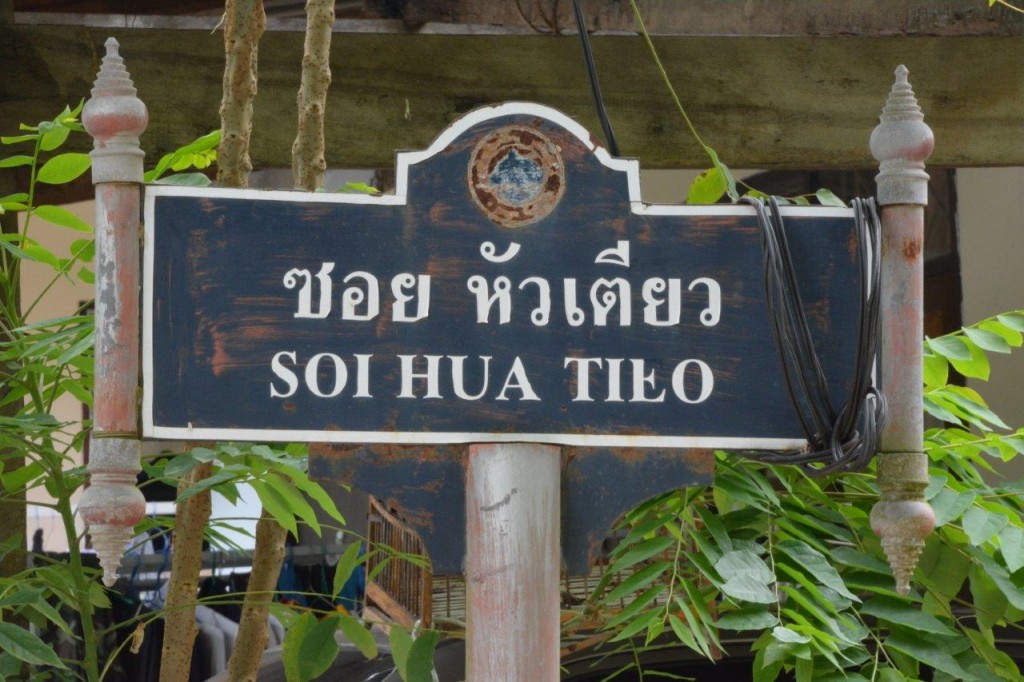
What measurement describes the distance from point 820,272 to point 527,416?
0.45 m

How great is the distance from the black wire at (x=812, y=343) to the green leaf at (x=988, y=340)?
78cm

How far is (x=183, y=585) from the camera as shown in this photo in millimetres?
2547

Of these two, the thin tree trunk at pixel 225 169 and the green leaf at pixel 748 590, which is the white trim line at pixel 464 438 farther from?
the thin tree trunk at pixel 225 169

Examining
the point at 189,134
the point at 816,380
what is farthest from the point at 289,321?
the point at 189,134

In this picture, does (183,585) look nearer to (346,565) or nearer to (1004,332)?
(346,565)

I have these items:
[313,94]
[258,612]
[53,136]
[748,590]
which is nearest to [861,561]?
[748,590]

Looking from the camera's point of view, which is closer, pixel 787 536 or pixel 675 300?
pixel 675 300

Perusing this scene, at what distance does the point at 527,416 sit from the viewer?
5.67ft

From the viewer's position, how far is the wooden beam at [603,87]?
3.38 m

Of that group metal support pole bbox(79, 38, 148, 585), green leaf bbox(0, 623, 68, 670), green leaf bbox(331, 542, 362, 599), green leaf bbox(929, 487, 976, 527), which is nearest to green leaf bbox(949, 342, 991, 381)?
green leaf bbox(929, 487, 976, 527)

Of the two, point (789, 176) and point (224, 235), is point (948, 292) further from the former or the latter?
point (224, 235)

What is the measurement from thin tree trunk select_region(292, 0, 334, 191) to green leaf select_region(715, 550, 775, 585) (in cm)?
103

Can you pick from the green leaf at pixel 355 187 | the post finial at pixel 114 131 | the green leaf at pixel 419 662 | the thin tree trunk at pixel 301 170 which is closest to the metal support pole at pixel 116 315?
the post finial at pixel 114 131

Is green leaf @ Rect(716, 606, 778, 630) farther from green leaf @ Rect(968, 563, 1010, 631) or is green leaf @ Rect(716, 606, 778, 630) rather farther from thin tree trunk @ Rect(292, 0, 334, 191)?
thin tree trunk @ Rect(292, 0, 334, 191)
